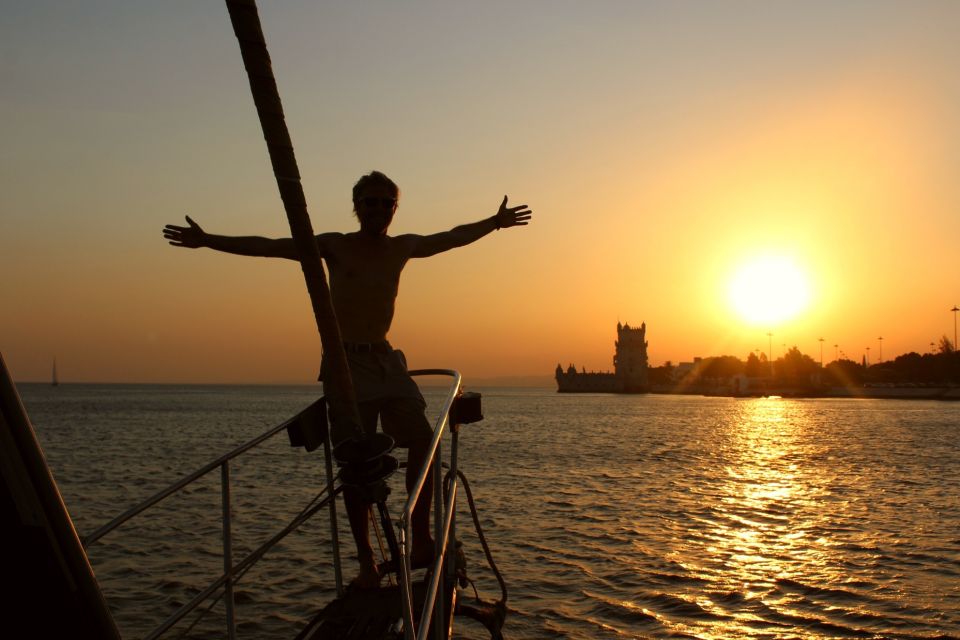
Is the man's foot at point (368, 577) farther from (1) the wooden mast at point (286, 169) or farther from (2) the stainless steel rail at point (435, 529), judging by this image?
(1) the wooden mast at point (286, 169)

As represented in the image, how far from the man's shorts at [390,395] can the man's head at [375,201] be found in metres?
0.75

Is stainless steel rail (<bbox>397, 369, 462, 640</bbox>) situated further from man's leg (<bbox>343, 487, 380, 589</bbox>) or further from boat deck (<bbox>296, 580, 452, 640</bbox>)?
man's leg (<bbox>343, 487, 380, 589</bbox>)

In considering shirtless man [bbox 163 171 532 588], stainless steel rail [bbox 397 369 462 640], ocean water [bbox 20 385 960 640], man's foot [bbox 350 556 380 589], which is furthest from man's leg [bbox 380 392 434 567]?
ocean water [bbox 20 385 960 640]

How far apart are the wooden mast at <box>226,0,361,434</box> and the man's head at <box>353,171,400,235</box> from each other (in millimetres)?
1291

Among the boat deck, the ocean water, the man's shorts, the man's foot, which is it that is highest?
the man's shorts

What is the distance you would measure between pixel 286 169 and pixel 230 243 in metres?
1.34

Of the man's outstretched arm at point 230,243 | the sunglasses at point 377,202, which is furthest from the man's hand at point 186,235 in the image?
the sunglasses at point 377,202

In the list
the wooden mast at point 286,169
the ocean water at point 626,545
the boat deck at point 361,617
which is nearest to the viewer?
the wooden mast at point 286,169

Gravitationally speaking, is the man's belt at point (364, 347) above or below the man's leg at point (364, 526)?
above

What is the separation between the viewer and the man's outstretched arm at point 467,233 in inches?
203

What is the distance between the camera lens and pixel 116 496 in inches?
954

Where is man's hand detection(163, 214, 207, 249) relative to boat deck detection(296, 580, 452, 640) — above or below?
above

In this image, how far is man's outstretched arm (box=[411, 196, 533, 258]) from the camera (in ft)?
16.9

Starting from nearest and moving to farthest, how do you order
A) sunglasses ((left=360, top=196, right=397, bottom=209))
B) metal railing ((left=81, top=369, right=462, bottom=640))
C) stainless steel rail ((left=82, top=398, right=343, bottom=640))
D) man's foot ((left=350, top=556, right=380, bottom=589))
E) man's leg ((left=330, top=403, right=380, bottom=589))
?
metal railing ((left=81, top=369, right=462, bottom=640)), stainless steel rail ((left=82, top=398, right=343, bottom=640)), sunglasses ((left=360, top=196, right=397, bottom=209)), man's leg ((left=330, top=403, right=380, bottom=589)), man's foot ((left=350, top=556, right=380, bottom=589))
